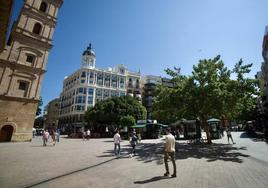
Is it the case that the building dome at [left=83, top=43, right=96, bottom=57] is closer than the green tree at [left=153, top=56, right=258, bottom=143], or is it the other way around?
the green tree at [left=153, top=56, right=258, bottom=143]

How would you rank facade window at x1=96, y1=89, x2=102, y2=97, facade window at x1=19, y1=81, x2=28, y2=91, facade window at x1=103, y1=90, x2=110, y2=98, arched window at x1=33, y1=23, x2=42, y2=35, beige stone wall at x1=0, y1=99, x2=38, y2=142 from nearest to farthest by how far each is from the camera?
beige stone wall at x1=0, y1=99, x2=38, y2=142
facade window at x1=19, y1=81, x2=28, y2=91
arched window at x1=33, y1=23, x2=42, y2=35
facade window at x1=96, y1=89, x2=102, y2=97
facade window at x1=103, y1=90, x2=110, y2=98

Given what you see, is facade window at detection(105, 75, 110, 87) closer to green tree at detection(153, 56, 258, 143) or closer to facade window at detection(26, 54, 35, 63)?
facade window at detection(26, 54, 35, 63)

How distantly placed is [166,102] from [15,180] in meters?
13.1

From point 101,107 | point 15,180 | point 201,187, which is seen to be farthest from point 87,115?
point 201,187

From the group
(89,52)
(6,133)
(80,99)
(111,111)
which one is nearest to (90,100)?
(80,99)

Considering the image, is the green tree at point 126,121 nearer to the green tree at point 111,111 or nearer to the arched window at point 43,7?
the green tree at point 111,111

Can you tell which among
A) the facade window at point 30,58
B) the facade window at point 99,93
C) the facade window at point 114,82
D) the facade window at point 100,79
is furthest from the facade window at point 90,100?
the facade window at point 30,58

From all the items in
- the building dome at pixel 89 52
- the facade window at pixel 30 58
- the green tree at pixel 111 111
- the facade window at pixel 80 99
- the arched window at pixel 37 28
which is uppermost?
the building dome at pixel 89 52

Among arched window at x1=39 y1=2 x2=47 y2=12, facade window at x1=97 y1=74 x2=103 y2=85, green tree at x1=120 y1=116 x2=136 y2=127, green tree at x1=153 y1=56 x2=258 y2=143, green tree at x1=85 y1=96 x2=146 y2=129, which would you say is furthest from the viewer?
facade window at x1=97 y1=74 x2=103 y2=85

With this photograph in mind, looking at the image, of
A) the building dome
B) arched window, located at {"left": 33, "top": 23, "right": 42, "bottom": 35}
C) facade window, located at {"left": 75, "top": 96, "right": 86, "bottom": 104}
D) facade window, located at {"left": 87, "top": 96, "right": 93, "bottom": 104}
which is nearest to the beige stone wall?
arched window, located at {"left": 33, "top": 23, "right": 42, "bottom": 35}

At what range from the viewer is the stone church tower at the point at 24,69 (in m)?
22.0

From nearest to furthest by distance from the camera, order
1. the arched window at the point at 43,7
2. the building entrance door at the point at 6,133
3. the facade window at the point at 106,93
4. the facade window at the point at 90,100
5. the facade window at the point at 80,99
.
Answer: the building entrance door at the point at 6,133, the arched window at the point at 43,7, the facade window at the point at 80,99, the facade window at the point at 90,100, the facade window at the point at 106,93

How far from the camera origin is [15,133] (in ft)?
72.6

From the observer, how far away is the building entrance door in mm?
21719
